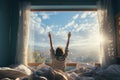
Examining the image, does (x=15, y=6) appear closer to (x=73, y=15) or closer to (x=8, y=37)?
(x=8, y=37)

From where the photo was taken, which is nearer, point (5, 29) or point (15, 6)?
point (5, 29)

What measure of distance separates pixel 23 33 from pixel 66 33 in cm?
95

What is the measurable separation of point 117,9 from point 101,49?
89cm

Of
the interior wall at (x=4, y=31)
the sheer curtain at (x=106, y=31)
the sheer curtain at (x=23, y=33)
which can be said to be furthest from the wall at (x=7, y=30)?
the sheer curtain at (x=106, y=31)

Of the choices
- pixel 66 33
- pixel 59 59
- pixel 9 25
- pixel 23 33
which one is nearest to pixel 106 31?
pixel 66 33

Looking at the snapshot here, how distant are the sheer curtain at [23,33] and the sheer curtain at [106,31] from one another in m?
1.55

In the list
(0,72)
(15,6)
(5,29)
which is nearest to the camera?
(0,72)

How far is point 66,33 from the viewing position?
415cm

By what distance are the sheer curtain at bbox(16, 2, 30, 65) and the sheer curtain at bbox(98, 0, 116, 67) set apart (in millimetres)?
1554

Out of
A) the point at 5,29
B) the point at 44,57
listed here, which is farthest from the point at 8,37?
the point at 44,57

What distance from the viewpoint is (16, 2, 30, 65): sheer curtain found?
3.84 metres

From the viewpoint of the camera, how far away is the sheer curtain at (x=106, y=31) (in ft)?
12.2

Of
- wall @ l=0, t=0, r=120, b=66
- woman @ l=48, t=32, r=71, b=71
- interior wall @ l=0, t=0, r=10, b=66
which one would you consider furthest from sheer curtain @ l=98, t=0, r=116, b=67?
interior wall @ l=0, t=0, r=10, b=66

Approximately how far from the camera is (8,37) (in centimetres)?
389
